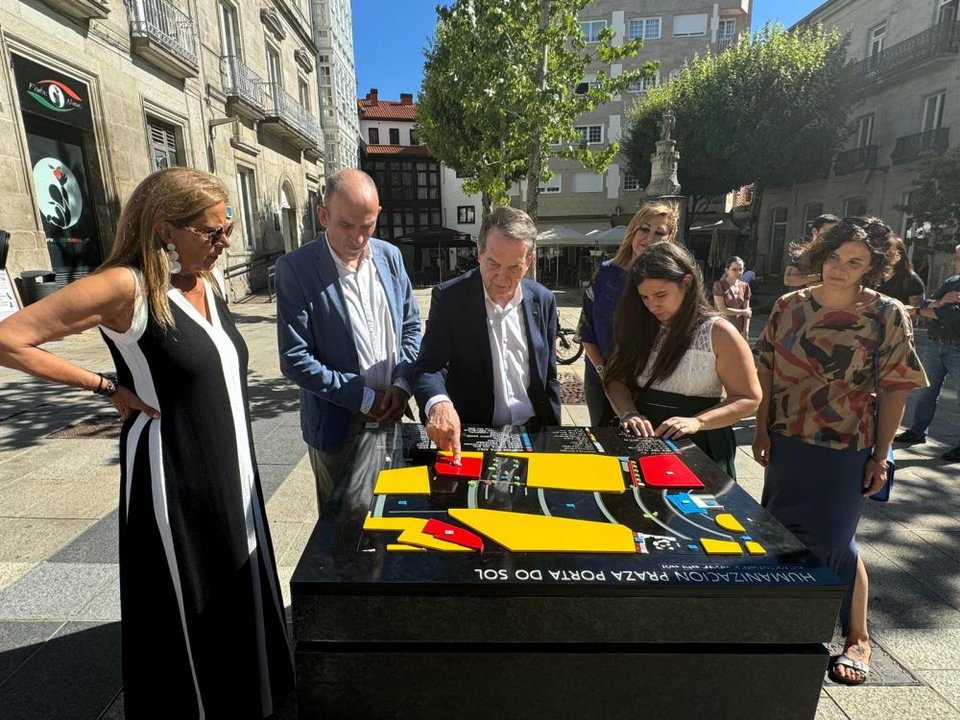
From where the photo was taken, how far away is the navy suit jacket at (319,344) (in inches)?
83.4

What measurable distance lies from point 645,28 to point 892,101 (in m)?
15.3

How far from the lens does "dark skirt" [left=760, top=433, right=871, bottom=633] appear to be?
204 centimetres

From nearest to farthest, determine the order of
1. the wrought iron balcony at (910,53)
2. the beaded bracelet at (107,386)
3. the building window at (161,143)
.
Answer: the beaded bracelet at (107,386)
the building window at (161,143)
the wrought iron balcony at (910,53)

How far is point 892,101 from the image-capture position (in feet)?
64.9

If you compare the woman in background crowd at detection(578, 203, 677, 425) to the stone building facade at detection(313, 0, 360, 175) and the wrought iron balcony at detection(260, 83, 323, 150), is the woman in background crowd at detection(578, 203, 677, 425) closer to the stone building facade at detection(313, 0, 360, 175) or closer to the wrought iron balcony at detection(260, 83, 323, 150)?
the wrought iron balcony at detection(260, 83, 323, 150)

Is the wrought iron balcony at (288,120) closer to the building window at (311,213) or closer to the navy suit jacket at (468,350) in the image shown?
the building window at (311,213)

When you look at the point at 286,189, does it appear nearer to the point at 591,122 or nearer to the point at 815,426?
the point at 591,122

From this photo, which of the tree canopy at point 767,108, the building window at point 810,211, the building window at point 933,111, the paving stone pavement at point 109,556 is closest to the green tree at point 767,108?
the tree canopy at point 767,108

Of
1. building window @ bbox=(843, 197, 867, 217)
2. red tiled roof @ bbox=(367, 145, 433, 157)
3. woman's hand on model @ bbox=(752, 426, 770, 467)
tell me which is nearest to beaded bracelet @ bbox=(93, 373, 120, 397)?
woman's hand on model @ bbox=(752, 426, 770, 467)

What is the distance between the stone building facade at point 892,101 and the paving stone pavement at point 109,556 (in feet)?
55.1

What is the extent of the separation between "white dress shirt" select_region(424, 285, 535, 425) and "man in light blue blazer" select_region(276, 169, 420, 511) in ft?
1.28

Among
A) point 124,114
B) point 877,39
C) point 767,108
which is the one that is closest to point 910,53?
point 877,39

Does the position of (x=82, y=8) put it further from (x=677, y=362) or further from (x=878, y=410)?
(x=878, y=410)

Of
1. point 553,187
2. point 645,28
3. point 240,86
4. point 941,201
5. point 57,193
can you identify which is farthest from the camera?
point 553,187
